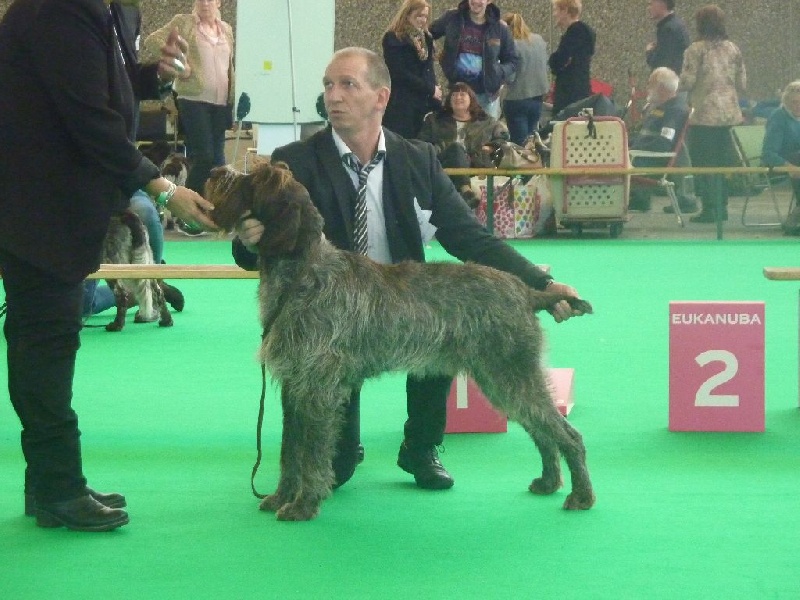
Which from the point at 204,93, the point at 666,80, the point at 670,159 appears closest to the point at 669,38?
the point at 666,80

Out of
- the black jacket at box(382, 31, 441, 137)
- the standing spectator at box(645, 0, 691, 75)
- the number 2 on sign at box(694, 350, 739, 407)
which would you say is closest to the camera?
the number 2 on sign at box(694, 350, 739, 407)

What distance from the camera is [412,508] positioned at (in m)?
3.80

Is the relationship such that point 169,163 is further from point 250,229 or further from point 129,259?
point 250,229

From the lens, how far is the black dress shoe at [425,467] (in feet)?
13.1

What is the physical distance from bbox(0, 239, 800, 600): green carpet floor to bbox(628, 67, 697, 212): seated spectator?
22.2 feet

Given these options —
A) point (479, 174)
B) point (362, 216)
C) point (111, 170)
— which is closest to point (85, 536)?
point (111, 170)

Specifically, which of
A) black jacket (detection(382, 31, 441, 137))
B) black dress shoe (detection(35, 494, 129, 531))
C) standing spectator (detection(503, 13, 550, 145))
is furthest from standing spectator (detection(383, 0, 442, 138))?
black dress shoe (detection(35, 494, 129, 531))

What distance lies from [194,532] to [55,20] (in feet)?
4.66

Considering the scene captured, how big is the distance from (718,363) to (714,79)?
326 inches

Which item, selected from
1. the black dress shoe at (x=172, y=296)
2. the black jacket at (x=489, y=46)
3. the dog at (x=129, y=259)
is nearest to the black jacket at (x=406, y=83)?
the black jacket at (x=489, y=46)

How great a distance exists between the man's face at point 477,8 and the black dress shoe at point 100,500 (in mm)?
8621

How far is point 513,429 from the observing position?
15.7ft

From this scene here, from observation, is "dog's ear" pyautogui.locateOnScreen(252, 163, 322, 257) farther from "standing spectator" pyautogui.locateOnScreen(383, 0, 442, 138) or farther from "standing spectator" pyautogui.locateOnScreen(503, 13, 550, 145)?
"standing spectator" pyautogui.locateOnScreen(503, 13, 550, 145)

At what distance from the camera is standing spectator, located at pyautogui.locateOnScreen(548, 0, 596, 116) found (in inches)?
490
